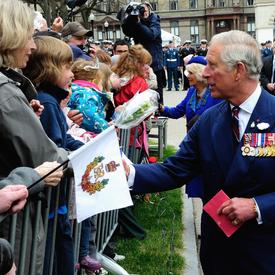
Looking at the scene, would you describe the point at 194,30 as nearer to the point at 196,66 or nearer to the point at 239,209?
the point at 196,66

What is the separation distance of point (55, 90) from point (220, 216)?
137 centimetres

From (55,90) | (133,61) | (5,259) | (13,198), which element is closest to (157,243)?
(133,61)

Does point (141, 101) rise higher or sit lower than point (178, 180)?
higher

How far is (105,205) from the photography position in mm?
3094

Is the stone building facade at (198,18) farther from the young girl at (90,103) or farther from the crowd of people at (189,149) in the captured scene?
the crowd of people at (189,149)

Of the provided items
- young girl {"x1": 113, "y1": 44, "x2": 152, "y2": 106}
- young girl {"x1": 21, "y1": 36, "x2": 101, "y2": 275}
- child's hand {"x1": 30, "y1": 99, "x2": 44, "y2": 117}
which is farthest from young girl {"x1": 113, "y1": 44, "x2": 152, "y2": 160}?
child's hand {"x1": 30, "y1": 99, "x2": 44, "y2": 117}

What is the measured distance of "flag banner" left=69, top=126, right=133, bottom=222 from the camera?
2.92m

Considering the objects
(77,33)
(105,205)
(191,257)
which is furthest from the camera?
(77,33)

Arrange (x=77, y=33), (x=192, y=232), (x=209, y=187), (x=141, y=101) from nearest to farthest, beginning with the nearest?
1. (x=209, y=187)
2. (x=141, y=101)
3. (x=192, y=232)
4. (x=77, y=33)

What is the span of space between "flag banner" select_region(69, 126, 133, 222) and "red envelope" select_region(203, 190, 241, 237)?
1.51 ft

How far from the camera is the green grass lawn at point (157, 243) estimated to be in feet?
16.7

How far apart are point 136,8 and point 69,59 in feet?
15.6

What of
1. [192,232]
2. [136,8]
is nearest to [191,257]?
[192,232]

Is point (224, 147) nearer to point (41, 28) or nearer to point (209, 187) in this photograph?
point (209, 187)
